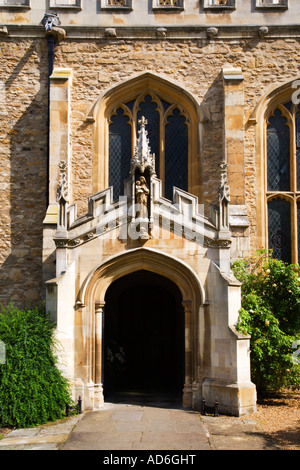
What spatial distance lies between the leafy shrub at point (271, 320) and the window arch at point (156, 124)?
2944 millimetres

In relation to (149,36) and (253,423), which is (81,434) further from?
(149,36)

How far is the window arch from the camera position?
13562 mm

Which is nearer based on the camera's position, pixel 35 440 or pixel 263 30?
pixel 35 440

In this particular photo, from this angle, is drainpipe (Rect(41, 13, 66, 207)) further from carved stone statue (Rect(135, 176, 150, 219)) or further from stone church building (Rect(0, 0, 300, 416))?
carved stone statue (Rect(135, 176, 150, 219))

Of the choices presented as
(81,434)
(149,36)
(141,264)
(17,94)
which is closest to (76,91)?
(17,94)

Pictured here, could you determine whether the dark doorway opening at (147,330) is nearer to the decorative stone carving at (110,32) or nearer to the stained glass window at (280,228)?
the stained glass window at (280,228)

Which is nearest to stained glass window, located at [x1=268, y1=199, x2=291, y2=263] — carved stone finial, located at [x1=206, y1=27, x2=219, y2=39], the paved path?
carved stone finial, located at [x1=206, y1=27, x2=219, y2=39]

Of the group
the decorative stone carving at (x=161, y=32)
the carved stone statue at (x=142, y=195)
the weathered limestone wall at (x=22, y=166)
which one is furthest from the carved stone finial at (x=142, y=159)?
the decorative stone carving at (x=161, y=32)

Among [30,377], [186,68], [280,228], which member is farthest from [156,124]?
[30,377]

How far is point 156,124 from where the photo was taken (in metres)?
14.0

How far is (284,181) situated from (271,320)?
4.47m

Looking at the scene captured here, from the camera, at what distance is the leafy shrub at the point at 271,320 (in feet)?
34.2

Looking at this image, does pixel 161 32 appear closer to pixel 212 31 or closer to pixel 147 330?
pixel 212 31

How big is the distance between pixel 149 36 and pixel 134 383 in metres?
8.70
